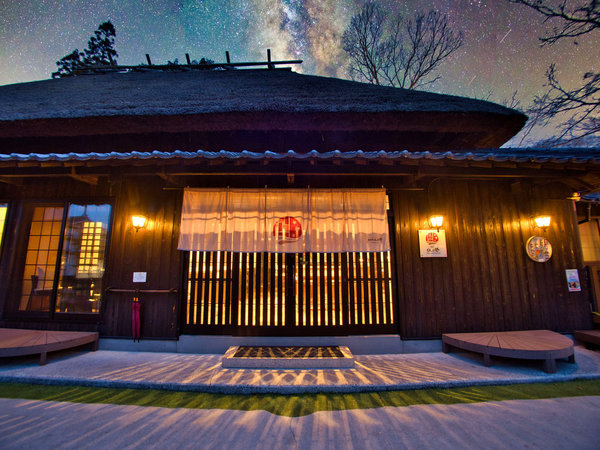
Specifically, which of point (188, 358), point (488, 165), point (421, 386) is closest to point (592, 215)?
point (488, 165)

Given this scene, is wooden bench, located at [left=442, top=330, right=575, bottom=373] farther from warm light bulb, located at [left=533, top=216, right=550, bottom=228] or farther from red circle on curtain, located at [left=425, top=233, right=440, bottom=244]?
warm light bulb, located at [left=533, top=216, right=550, bottom=228]

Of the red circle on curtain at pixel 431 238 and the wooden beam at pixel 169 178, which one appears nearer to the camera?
the wooden beam at pixel 169 178

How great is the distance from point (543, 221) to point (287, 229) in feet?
17.6

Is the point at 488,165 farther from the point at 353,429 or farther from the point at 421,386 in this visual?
the point at 353,429

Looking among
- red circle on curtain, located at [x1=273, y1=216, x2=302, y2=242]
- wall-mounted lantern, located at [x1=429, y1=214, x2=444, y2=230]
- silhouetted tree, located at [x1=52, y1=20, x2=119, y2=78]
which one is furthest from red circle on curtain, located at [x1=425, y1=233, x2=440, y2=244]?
silhouetted tree, located at [x1=52, y1=20, x2=119, y2=78]

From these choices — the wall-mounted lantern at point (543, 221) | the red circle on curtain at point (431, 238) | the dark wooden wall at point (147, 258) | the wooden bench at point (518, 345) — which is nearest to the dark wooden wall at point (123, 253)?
the dark wooden wall at point (147, 258)

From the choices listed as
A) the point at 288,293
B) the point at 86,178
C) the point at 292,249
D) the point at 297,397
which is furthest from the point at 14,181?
the point at 297,397

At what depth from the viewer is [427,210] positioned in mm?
5207

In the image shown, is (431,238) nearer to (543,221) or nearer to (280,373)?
(543,221)

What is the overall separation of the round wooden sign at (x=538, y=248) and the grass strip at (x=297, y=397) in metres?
2.37

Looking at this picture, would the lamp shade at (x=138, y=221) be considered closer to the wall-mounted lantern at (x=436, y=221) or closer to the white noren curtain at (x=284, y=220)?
the white noren curtain at (x=284, y=220)

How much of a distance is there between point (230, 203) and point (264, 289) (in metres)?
1.87

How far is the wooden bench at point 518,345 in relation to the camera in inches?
149

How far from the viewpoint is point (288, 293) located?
16.4 feet
